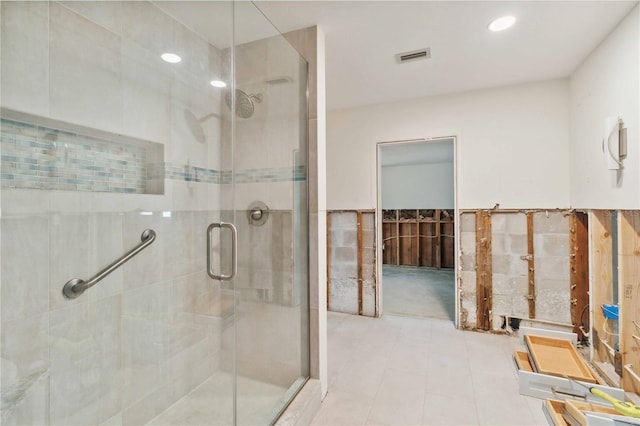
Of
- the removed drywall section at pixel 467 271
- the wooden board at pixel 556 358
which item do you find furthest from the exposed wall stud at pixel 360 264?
the wooden board at pixel 556 358

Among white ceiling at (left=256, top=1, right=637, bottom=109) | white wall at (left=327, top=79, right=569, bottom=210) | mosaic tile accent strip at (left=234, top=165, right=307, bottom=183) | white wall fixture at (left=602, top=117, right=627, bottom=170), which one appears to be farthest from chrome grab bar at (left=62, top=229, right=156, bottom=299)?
white wall fixture at (left=602, top=117, right=627, bottom=170)

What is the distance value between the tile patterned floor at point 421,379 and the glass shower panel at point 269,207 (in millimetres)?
414

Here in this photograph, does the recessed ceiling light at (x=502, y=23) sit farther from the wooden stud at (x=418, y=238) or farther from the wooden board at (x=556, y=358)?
the wooden stud at (x=418, y=238)

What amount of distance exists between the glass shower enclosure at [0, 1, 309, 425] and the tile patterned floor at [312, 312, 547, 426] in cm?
44

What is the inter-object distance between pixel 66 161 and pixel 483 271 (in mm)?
3472

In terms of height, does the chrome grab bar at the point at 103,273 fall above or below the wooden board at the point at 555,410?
above

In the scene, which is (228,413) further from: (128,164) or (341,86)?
(341,86)

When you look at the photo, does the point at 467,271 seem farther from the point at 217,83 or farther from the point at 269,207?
the point at 217,83

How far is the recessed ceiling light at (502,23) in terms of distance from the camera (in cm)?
191

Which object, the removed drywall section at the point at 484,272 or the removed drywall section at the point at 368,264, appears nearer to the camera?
the removed drywall section at the point at 484,272

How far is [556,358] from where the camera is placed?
226cm

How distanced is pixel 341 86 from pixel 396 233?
481 cm

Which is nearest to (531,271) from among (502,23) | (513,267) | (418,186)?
(513,267)

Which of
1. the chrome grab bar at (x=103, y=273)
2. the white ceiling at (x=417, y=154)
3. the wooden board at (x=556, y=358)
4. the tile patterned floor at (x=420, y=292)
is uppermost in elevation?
the white ceiling at (x=417, y=154)
